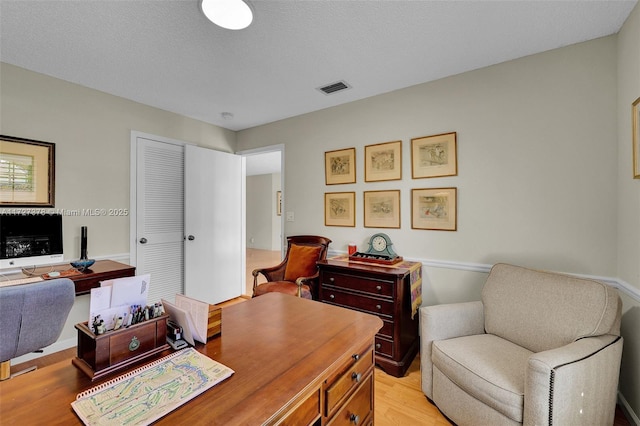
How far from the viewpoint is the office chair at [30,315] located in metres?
1.52

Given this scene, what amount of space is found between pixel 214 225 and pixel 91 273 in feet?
5.55

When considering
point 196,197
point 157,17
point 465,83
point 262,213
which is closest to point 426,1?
point 465,83

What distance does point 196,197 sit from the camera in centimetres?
376

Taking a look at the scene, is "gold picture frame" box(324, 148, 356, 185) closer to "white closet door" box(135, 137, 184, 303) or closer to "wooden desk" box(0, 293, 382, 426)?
"white closet door" box(135, 137, 184, 303)

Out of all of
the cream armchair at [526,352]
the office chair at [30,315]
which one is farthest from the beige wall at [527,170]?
the office chair at [30,315]

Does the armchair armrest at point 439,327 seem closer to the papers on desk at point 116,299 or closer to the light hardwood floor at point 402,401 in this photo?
the light hardwood floor at point 402,401

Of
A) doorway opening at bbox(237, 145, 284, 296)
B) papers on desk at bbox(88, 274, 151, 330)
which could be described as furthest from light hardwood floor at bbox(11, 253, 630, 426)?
doorway opening at bbox(237, 145, 284, 296)

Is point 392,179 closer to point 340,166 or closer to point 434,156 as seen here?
point 434,156

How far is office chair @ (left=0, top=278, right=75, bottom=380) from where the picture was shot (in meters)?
1.52

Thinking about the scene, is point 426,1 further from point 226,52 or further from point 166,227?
point 166,227

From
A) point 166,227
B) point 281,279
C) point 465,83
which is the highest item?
point 465,83

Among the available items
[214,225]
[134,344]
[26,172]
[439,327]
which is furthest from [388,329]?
[26,172]

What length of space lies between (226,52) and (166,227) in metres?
2.28

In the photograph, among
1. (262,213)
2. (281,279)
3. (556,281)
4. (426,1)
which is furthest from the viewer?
(262,213)
